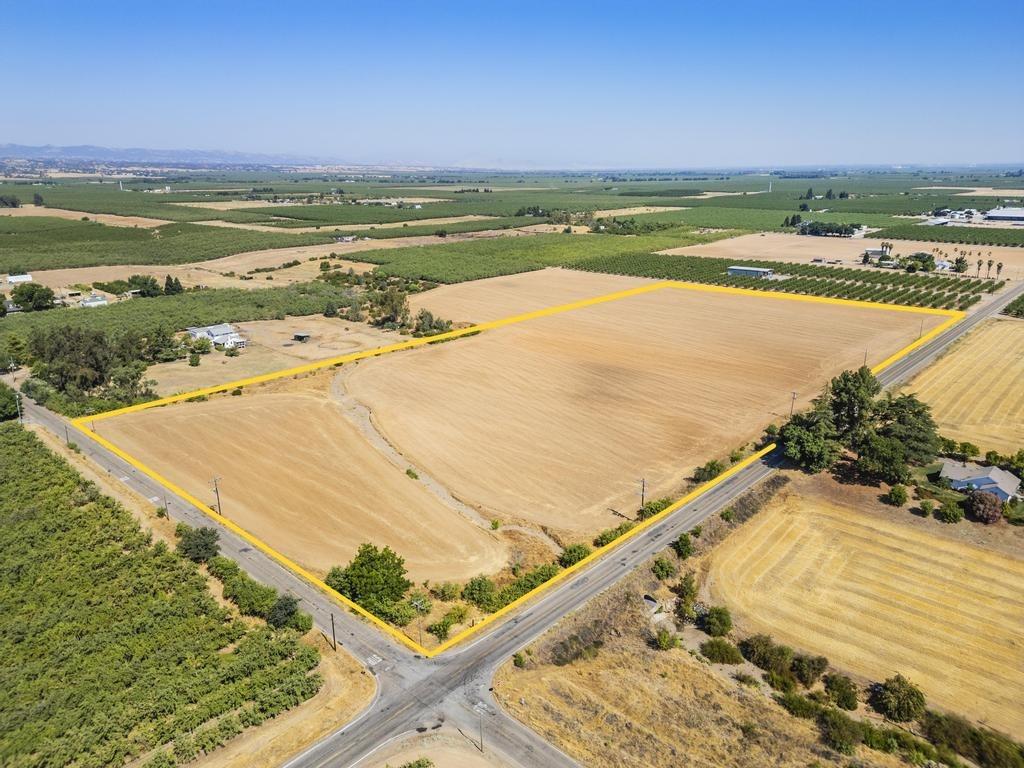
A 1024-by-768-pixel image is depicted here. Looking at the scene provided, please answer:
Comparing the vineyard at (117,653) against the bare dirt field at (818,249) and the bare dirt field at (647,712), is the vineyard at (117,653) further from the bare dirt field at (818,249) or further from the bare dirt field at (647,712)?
the bare dirt field at (818,249)

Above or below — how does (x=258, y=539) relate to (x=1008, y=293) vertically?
below

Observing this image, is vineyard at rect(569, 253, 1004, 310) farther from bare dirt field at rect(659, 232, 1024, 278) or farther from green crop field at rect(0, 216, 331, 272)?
green crop field at rect(0, 216, 331, 272)

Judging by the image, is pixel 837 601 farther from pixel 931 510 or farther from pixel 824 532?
pixel 931 510

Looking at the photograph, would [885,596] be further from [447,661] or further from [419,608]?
[419,608]

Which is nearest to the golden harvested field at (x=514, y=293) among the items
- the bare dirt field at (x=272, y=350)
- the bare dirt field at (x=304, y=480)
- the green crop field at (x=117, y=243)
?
the bare dirt field at (x=272, y=350)

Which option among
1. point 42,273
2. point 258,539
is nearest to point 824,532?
point 258,539

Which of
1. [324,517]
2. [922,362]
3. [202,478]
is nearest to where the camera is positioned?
[324,517]

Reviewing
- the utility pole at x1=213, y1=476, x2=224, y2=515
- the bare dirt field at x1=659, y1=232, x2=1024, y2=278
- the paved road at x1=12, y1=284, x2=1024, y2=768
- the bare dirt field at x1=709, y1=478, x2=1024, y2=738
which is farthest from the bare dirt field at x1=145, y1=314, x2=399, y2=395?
the bare dirt field at x1=659, y1=232, x2=1024, y2=278
